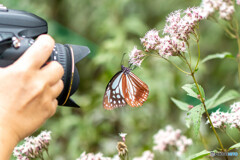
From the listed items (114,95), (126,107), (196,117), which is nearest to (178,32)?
(196,117)

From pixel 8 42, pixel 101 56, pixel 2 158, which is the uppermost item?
pixel 101 56

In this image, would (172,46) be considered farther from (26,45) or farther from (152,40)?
(26,45)

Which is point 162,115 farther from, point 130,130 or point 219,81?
point 219,81

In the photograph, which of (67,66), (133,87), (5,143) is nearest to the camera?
(5,143)

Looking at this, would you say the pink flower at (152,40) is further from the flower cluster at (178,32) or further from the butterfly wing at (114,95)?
the butterfly wing at (114,95)

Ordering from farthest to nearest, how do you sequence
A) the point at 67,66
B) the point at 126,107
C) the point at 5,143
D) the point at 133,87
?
the point at 126,107
the point at 133,87
the point at 67,66
the point at 5,143

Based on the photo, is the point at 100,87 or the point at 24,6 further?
the point at 24,6

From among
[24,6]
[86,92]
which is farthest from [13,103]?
[86,92]
